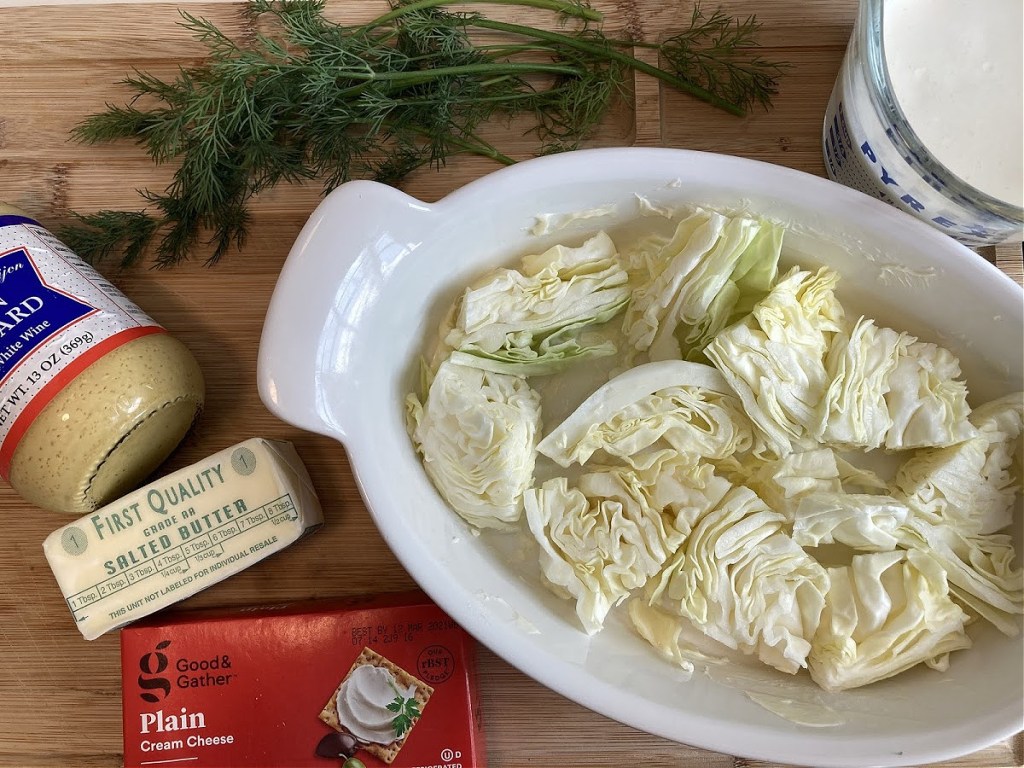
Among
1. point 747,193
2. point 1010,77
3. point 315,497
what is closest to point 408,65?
point 747,193

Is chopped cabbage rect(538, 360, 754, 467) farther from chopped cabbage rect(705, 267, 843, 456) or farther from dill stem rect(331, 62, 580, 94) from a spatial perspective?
dill stem rect(331, 62, 580, 94)

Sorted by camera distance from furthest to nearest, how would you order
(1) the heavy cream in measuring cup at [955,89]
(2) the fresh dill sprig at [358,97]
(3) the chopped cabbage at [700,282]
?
(2) the fresh dill sprig at [358,97] < (3) the chopped cabbage at [700,282] < (1) the heavy cream in measuring cup at [955,89]

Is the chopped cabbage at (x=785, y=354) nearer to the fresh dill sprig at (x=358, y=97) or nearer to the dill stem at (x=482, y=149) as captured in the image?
the fresh dill sprig at (x=358, y=97)

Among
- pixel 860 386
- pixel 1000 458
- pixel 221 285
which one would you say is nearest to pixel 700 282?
pixel 860 386

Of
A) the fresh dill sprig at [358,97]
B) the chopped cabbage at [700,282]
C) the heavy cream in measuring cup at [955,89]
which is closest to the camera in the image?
the heavy cream in measuring cup at [955,89]

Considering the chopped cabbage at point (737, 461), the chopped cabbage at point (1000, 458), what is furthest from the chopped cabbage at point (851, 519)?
the chopped cabbage at point (1000, 458)
